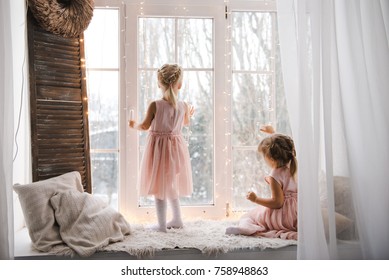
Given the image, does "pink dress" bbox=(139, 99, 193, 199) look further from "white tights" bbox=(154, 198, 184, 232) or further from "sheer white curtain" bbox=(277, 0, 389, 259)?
"sheer white curtain" bbox=(277, 0, 389, 259)

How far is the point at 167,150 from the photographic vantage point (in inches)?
96.6

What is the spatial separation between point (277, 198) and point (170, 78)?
100 centimetres

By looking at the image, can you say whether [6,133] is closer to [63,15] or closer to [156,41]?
[63,15]

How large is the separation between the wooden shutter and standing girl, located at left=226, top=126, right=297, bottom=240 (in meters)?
1.12

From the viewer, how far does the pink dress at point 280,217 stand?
7.47ft

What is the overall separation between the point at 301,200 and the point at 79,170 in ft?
4.83

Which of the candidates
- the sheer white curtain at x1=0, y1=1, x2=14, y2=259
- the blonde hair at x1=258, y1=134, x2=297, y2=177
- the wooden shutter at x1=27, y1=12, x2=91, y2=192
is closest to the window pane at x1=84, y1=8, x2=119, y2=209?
the wooden shutter at x1=27, y1=12, x2=91, y2=192

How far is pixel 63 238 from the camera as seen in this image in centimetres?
205

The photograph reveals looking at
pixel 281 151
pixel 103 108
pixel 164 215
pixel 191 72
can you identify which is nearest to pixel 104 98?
pixel 103 108

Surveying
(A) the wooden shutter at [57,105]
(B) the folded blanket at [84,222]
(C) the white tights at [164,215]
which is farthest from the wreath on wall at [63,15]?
(C) the white tights at [164,215]

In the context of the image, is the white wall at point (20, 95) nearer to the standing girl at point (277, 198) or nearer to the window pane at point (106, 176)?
the window pane at point (106, 176)
